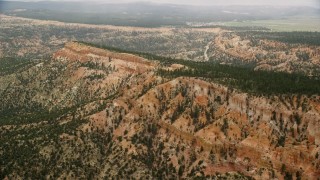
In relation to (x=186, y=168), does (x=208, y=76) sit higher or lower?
higher

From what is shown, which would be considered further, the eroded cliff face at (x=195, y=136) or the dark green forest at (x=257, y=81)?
the dark green forest at (x=257, y=81)

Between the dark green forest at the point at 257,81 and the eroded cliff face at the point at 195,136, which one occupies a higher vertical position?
the dark green forest at the point at 257,81

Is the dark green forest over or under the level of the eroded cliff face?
over

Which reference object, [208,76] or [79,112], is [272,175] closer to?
[208,76]

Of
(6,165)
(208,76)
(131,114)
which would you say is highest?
(208,76)

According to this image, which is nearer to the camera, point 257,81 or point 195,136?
point 195,136

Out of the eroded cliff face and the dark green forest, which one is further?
the dark green forest

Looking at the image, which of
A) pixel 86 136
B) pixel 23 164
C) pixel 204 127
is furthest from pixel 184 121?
pixel 23 164

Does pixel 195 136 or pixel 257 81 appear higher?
pixel 257 81
